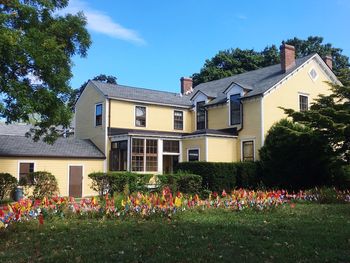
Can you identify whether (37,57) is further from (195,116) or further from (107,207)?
(195,116)

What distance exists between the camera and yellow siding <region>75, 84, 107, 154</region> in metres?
31.1

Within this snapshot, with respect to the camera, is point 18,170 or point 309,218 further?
point 18,170

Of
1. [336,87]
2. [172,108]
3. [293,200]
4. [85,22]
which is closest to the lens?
[293,200]

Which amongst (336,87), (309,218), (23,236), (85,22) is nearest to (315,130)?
(336,87)

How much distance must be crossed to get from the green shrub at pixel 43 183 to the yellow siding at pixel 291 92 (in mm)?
13597

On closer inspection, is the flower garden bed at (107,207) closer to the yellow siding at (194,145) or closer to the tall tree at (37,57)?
the tall tree at (37,57)

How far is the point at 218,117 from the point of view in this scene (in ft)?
104

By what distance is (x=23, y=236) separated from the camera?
387 inches

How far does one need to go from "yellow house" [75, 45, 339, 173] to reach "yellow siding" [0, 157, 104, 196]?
1181 millimetres

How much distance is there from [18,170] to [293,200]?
16974 mm

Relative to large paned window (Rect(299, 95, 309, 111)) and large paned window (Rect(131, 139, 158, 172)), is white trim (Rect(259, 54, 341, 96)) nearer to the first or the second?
large paned window (Rect(299, 95, 309, 111))

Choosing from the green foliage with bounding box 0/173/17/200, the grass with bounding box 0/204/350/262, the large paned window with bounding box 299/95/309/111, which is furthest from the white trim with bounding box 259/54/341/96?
the grass with bounding box 0/204/350/262

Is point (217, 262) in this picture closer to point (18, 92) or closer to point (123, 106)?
point (18, 92)

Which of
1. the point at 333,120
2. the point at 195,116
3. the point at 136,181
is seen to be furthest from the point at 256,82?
the point at 136,181
